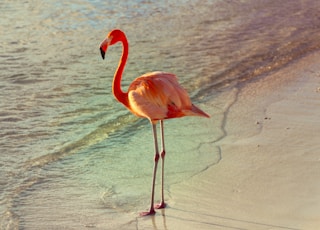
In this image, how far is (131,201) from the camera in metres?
5.80

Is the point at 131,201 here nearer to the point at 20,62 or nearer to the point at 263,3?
the point at 20,62

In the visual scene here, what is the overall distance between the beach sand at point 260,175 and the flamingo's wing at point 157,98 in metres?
0.75

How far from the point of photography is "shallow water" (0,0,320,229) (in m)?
6.04

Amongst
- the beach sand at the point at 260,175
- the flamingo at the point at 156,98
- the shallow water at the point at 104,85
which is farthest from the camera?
the shallow water at the point at 104,85

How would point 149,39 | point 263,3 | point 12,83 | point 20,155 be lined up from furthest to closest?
1. point 263,3
2. point 149,39
3. point 12,83
4. point 20,155

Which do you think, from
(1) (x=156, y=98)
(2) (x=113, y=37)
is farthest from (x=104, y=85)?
(1) (x=156, y=98)

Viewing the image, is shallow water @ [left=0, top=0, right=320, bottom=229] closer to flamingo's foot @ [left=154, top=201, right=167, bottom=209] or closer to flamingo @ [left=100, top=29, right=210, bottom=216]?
flamingo's foot @ [left=154, top=201, right=167, bottom=209]

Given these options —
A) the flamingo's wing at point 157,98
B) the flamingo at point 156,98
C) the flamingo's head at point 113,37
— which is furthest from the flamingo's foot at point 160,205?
the flamingo's head at point 113,37

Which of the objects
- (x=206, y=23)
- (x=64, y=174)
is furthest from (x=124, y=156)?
(x=206, y=23)

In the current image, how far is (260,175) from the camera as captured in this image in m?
6.16

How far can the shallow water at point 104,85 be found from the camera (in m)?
6.04

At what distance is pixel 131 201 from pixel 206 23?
7.36 meters

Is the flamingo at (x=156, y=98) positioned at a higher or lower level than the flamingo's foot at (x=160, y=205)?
higher

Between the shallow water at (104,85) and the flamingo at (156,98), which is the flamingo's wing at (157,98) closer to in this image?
the flamingo at (156,98)
